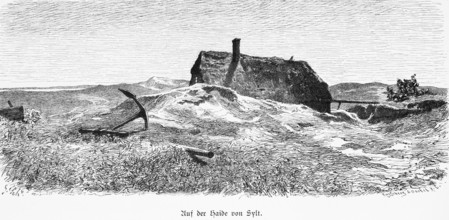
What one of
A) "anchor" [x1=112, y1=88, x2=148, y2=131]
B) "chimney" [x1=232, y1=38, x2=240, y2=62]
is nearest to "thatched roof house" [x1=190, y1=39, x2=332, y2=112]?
"chimney" [x1=232, y1=38, x2=240, y2=62]

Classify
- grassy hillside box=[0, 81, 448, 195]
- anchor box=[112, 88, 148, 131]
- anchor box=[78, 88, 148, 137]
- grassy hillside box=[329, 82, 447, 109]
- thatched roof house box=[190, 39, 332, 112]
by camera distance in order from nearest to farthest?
grassy hillside box=[0, 81, 448, 195]
anchor box=[78, 88, 148, 137]
anchor box=[112, 88, 148, 131]
grassy hillside box=[329, 82, 447, 109]
thatched roof house box=[190, 39, 332, 112]

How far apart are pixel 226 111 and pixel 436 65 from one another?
441 centimetres

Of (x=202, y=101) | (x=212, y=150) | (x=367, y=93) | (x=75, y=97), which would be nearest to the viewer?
(x=212, y=150)

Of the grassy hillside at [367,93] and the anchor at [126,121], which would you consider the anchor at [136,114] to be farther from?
the grassy hillside at [367,93]

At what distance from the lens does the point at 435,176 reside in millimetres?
7734

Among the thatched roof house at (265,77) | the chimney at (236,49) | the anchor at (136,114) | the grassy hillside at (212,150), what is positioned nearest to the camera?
the grassy hillside at (212,150)

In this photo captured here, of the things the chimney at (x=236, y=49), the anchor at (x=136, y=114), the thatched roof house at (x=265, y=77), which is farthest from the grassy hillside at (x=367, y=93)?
the anchor at (x=136, y=114)

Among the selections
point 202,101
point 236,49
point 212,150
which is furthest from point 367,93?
point 212,150

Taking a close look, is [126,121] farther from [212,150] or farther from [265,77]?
[265,77]

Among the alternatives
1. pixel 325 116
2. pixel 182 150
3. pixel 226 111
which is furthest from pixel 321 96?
pixel 182 150

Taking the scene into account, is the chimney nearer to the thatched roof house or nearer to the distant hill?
the thatched roof house

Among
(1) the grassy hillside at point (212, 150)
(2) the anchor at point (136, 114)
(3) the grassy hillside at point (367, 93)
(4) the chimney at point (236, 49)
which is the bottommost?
(1) the grassy hillside at point (212, 150)

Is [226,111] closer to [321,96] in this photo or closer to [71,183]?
[321,96]

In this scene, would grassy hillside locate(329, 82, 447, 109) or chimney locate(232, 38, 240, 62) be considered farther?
chimney locate(232, 38, 240, 62)
